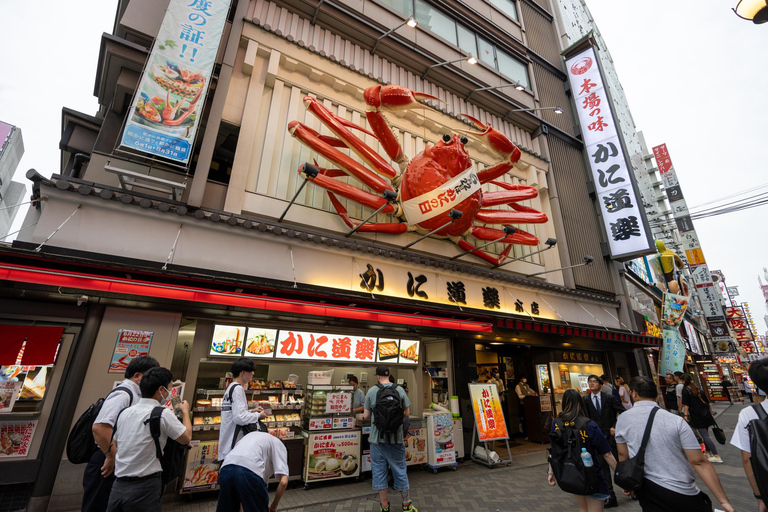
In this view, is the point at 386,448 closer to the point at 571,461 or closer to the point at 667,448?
the point at 571,461

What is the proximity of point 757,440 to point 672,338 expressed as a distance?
16.5 meters

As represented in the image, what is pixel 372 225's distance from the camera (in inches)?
306

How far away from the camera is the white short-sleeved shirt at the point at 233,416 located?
343cm

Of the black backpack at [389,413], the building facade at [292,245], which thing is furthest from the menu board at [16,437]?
the black backpack at [389,413]

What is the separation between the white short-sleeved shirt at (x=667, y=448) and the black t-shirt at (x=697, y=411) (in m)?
6.64

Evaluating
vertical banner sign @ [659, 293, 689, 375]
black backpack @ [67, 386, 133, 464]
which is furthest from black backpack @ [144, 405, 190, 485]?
vertical banner sign @ [659, 293, 689, 375]

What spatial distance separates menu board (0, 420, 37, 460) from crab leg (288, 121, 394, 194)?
6146 mm

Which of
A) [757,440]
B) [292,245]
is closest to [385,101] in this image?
[292,245]

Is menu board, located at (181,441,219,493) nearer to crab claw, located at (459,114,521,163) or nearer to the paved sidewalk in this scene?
the paved sidewalk

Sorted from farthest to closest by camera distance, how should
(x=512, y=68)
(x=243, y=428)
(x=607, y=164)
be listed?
(x=512, y=68), (x=607, y=164), (x=243, y=428)

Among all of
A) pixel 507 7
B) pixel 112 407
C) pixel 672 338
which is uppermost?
pixel 507 7

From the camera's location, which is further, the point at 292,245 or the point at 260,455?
the point at 292,245

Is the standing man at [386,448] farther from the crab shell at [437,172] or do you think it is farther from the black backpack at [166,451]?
the crab shell at [437,172]

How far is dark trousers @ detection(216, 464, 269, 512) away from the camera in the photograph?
2.53 meters
